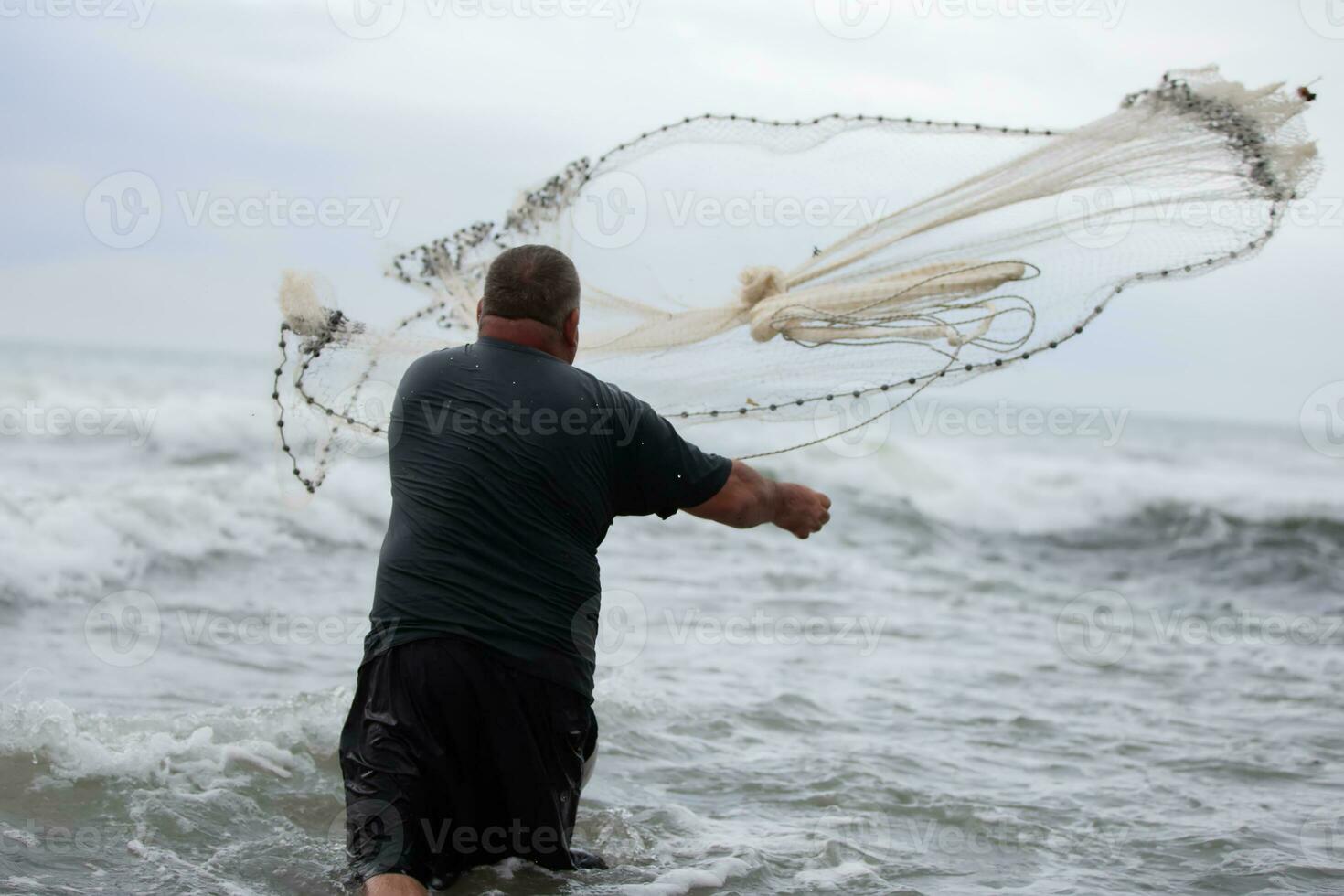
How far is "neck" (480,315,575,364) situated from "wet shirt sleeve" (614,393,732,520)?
0.27m

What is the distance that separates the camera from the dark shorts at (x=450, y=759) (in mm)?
3445

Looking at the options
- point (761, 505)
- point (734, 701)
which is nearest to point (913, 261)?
point (761, 505)

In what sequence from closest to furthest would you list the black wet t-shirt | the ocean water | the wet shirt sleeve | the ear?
the black wet t-shirt, the wet shirt sleeve, the ear, the ocean water

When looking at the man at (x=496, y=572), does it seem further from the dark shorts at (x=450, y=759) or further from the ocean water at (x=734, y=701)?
the ocean water at (x=734, y=701)

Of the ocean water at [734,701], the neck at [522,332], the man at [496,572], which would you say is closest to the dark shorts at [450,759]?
the man at [496,572]

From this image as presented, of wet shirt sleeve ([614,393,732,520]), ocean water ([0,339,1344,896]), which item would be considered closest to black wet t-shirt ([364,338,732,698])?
wet shirt sleeve ([614,393,732,520])

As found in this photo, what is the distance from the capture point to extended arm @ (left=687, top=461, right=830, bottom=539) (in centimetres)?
364

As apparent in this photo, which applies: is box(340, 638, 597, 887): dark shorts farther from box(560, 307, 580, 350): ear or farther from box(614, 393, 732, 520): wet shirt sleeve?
box(560, 307, 580, 350): ear

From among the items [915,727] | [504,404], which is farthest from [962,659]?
[504,404]

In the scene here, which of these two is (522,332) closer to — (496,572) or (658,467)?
(658,467)

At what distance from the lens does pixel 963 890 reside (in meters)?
4.54

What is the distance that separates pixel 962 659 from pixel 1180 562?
331 inches

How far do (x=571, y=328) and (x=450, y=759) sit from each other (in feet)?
4.11

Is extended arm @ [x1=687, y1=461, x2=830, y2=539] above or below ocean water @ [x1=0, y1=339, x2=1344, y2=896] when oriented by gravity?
above
